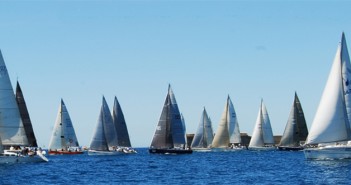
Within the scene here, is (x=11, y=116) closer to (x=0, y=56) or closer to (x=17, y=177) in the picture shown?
(x=0, y=56)

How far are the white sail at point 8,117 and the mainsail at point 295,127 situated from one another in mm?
65469

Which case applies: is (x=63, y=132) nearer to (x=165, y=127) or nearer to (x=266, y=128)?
(x=165, y=127)

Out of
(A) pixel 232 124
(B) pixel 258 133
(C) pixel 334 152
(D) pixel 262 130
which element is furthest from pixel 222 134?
(C) pixel 334 152

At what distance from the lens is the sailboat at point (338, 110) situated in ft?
226

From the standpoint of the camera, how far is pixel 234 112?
449ft

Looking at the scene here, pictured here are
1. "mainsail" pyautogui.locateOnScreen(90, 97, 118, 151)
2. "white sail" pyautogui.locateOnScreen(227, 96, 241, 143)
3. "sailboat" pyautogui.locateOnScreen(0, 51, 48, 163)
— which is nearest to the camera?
"sailboat" pyautogui.locateOnScreen(0, 51, 48, 163)

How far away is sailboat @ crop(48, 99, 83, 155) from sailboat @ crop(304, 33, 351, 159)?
186 ft

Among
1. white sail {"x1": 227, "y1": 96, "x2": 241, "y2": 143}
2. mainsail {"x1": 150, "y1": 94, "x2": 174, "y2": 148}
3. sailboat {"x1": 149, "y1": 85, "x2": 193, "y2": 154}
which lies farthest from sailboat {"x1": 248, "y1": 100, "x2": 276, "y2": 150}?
mainsail {"x1": 150, "y1": 94, "x2": 174, "y2": 148}

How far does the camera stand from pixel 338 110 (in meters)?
68.9

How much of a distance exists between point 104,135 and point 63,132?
1019 centimetres

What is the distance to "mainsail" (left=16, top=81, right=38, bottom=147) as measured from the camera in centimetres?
8169

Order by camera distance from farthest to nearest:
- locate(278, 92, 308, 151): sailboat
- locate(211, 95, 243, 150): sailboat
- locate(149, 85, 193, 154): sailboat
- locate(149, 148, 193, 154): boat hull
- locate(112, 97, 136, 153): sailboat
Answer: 1. locate(211, 95, 243, 150): sailboat
2. locate(278, 92, 308, 151): sailboat
3. locate(112, 97, 136, 153): sailboat
4. locate(149, 148, 193, 154): boat hull
5. locate(149, 85, 193, 154): sailboat

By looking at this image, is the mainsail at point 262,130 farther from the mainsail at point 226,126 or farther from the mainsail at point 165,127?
the mainsail at point 165,127

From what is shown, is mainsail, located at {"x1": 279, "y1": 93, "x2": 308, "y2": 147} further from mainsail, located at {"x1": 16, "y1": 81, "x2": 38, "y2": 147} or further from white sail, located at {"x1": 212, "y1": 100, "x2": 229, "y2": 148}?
mainsail, located at {"x1": 16, "y1": 81, "x2": 38, "y2": 147}
